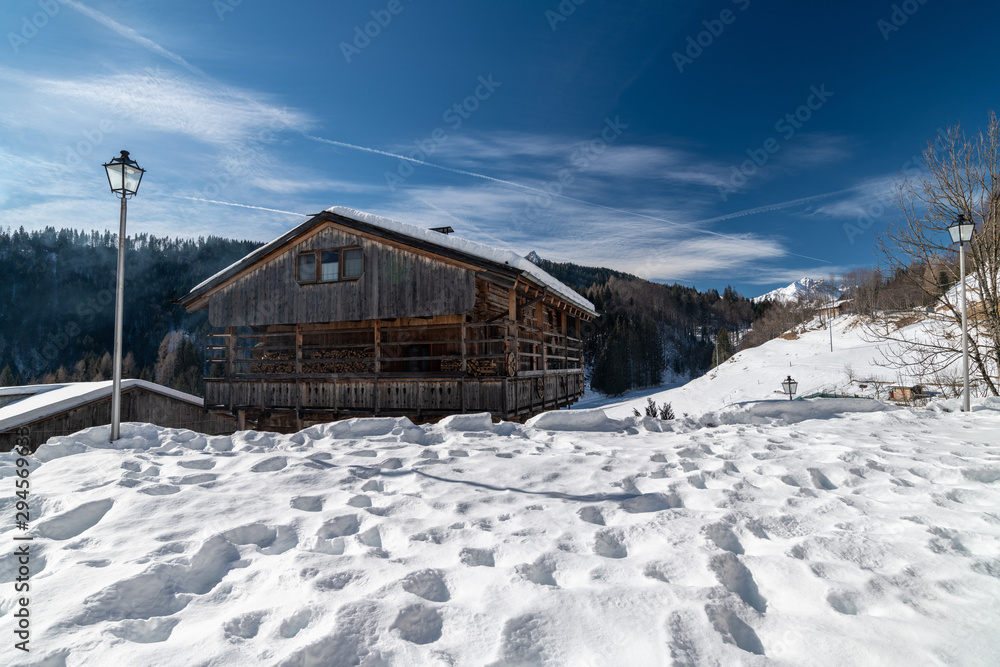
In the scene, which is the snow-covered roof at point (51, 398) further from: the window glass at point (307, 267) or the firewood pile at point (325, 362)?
the window glass at point (307, 267)

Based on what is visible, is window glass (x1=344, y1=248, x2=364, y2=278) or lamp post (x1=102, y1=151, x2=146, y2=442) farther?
window glass (x1=344, y1=248, x2=364, y2=278)

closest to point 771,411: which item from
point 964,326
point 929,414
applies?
point 929,414

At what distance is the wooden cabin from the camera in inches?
535

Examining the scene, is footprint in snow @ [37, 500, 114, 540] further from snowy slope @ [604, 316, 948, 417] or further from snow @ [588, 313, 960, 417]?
snow @ [588, 313, 960, 417]

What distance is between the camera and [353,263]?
49.2 ft

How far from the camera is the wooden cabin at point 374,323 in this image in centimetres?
1359

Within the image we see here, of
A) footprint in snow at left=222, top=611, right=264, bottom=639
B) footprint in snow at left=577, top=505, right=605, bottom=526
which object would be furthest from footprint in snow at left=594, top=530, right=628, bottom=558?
footprint in snow at left=222, top=611, right=264, bottom=639

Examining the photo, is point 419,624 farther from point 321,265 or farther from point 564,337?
point 564,337

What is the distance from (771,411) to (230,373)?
16117mm

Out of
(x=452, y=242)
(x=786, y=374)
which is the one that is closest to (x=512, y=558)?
(x=452, y=242)

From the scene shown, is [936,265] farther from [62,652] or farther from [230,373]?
[230,373]

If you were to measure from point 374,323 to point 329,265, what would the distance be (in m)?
2.33

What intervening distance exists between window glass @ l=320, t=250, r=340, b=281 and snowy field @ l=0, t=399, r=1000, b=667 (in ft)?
32.1

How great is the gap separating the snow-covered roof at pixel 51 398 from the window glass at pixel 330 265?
809cm
